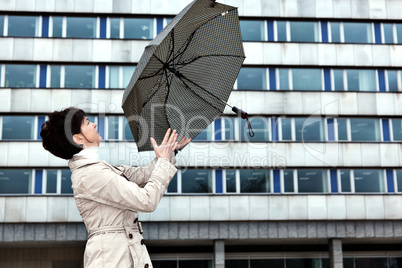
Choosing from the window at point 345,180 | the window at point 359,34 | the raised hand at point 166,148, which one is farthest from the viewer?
the window at point 359,34

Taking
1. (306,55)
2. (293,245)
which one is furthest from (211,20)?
(293,245)

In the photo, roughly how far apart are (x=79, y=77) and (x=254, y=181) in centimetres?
1019

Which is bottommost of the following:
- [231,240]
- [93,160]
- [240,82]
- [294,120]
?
[93,160]

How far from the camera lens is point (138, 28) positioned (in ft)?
89.9

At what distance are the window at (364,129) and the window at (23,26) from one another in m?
16.8

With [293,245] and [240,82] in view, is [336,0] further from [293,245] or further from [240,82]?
[293,245]

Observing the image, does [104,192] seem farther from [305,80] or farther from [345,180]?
[305,80]

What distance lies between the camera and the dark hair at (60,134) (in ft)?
11.3

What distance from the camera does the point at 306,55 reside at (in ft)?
91.1

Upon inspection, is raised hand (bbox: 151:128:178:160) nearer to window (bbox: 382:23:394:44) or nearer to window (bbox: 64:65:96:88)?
window (bbox: 64:65:96:88)

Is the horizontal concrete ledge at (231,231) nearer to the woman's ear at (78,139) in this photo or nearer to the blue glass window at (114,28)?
the blue glass window at (114,28)

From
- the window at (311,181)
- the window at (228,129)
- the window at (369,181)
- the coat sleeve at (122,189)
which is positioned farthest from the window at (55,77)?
the coat sleeve at (122,189)

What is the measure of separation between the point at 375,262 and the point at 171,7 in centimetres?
1752

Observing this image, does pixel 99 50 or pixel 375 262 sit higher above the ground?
pixel 99 50
